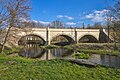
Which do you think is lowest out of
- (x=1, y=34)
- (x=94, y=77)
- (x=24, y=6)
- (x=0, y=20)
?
(x=94, y=77)

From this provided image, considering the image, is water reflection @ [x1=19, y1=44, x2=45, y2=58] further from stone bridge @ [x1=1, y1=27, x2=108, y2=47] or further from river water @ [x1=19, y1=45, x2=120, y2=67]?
stone bridge @ [x1=1, y1=27, x2=108, y2=47]

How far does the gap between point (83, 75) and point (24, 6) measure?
1876 centimetres

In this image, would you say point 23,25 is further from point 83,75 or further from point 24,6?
point 83,75

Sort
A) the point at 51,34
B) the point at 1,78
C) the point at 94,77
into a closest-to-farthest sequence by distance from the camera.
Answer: the point at 1,78 < the point at 94,77 < the point at 51,34

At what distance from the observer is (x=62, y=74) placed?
12.4 m

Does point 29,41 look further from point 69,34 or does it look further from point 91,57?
point 91,57

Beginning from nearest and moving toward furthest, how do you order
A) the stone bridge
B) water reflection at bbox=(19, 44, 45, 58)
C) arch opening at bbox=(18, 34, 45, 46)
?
water reflection at bbox=(19, 44, 45, 58) < arch opening at bbox=(18, 34, 45, 46) < the stone bridge

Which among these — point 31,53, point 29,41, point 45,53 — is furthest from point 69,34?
point 31,53

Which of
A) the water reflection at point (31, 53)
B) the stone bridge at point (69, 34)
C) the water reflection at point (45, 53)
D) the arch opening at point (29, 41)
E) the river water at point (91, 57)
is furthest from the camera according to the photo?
the stone bridge at point (69, 34)

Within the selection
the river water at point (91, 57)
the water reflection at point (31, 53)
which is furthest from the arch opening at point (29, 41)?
the river water at point (91, 57)

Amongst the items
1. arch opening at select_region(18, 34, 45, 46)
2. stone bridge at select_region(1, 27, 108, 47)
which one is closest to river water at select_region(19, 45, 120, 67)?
arch opening at select_region(18, 34, 45, 46)

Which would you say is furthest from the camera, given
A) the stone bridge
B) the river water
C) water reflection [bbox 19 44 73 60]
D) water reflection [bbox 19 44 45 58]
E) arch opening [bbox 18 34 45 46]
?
the stone bridge

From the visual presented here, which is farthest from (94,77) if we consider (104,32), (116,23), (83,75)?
(104,32)

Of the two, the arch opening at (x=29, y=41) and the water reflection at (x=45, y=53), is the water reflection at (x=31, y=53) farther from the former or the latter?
the arch opening at (x=29, y=41)
